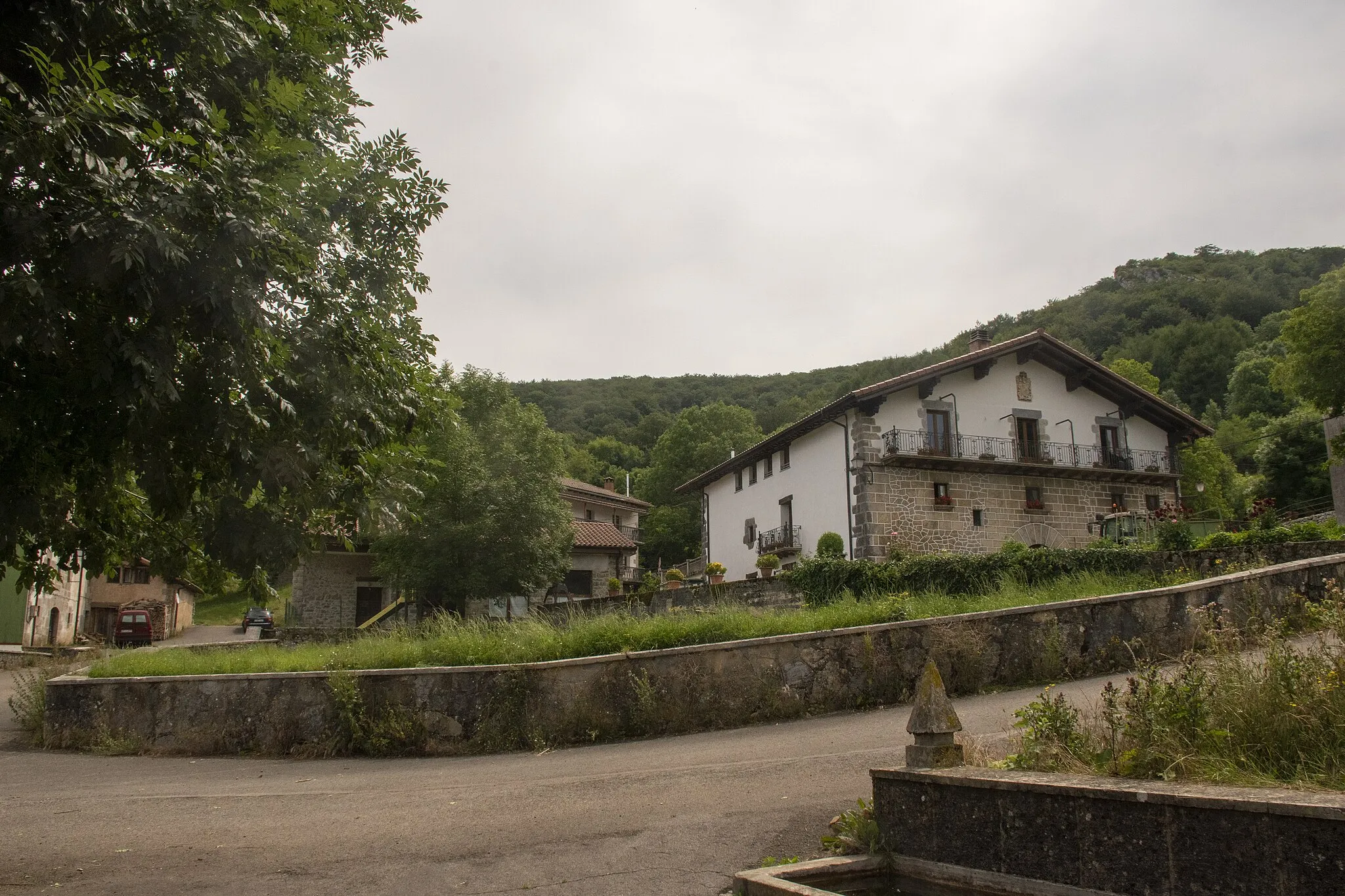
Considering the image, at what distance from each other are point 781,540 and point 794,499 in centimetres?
156

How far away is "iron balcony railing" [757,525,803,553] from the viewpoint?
106 feet

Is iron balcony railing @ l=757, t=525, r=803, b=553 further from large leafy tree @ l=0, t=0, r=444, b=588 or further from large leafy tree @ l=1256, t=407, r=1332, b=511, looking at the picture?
large leafy tree @ l=1256, t=407, r=1332, b=511

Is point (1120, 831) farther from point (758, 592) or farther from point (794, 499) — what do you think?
point (794, 499)

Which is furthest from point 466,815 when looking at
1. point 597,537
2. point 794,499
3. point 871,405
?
point 597,537

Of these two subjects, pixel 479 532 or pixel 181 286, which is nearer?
pixel 181 286

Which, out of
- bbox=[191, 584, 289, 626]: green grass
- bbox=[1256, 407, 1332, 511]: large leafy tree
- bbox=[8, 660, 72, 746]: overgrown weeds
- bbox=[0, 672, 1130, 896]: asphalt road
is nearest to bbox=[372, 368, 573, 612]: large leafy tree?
bbox=[8, 660, 72, 746]: overgrown weeds

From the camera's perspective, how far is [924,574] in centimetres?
1619

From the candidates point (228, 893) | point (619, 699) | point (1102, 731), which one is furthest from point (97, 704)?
point (1102, 731)

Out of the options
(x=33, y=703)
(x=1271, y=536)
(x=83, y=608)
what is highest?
(x=1271, y=536)

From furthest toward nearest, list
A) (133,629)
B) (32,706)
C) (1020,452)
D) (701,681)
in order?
(133,629)
(1020,452)
(32,706)
(701,681)

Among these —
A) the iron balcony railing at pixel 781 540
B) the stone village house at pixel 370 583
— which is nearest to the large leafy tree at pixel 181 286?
the iron balcony railing at pixel 781 540

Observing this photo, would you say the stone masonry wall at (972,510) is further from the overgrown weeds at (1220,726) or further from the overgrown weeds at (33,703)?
the overgrown weeds at (1220,726)

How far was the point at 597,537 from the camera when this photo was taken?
4103 centimetres

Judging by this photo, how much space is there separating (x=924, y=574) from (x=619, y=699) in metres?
7.50
